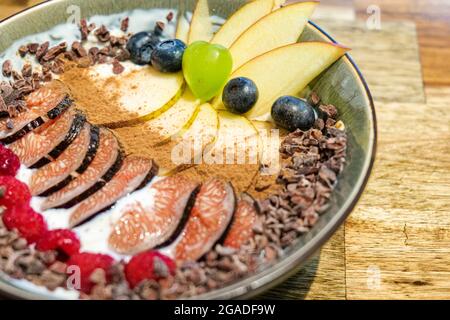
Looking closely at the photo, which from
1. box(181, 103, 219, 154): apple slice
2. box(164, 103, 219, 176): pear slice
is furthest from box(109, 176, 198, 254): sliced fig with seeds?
box(181, 103, 219, 154): apple slice

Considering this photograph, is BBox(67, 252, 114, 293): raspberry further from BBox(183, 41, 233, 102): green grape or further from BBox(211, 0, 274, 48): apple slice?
BBox(211, 0, 274, 48): apple slice

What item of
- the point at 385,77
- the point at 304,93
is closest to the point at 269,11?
the point at 304,93

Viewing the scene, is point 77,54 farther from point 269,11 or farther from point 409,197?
point 409,197

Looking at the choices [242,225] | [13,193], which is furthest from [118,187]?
[242,225]

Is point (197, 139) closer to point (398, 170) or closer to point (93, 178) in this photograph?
point (93, 178)

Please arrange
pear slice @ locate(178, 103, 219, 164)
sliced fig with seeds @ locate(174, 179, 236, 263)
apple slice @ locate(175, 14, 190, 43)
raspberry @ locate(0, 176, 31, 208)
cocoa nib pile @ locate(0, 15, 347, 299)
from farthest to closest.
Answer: apple slice @ locate(175, 14, 190, 43) → pear slice @ locate(178, 103, 219, 164) → raspberry @ locate(0, 176, 31, 208) → sliced fig with seeds @ locate(174, 179, 236, 263) → cocoa nib pile @ locate(0, 15, 347, 299)

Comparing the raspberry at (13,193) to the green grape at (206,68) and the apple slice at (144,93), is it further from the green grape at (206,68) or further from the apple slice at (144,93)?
the green grape at (206,68)
